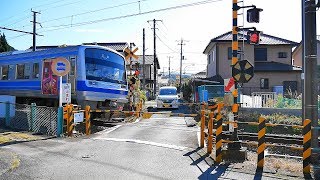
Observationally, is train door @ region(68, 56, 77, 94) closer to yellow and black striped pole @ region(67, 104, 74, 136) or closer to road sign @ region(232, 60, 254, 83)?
yellow and black striped pole @ region(67, 104, 74, 136)

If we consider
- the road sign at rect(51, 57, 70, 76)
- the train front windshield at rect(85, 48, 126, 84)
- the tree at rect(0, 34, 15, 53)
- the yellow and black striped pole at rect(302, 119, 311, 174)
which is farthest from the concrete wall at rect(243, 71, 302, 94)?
the tree at rect(0, 34, 15, 53)

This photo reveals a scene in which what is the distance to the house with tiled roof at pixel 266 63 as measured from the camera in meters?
27.8

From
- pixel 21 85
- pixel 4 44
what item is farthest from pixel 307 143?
pixel 4 44

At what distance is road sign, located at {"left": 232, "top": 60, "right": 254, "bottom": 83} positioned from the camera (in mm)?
7787

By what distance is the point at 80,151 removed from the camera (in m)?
8.38

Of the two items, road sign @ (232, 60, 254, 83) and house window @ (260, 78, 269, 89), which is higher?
house window @ (260, 78, 269, 89)

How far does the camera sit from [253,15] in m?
8.30

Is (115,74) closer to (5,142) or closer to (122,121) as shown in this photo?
(122,121)

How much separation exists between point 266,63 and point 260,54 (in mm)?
1019

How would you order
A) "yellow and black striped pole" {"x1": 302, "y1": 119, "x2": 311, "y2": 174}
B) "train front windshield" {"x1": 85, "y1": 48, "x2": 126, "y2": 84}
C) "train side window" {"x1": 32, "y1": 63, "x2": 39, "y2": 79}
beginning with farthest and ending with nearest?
1. "train side window" {"x1": 32, "y1": 63, "x2": 39, "y2": 79}
2. "train front windshield" {"x1": 85, "y1": 48, "x2": 126, "y2": 84}
3. "yellow and black striped pole" {"x1": 302, "y1": 119, "x2": 311, "y2": 174}

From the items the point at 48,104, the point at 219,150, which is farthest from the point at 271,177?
the point at 48,104

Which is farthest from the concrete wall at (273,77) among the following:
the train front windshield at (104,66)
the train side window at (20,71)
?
the train side window at (20,71)

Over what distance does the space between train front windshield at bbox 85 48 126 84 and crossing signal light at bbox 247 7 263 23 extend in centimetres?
696

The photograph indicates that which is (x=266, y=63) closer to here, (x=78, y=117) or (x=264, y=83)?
(x=264, y=83)
